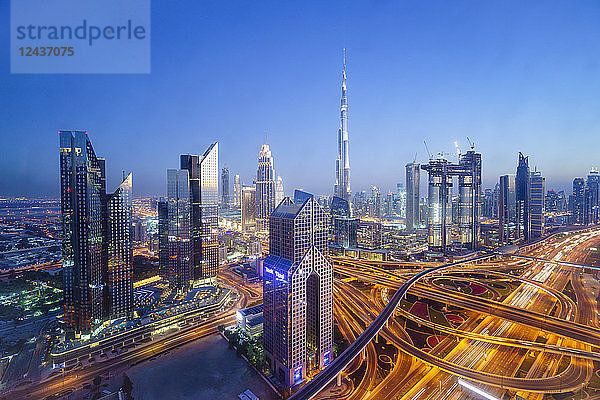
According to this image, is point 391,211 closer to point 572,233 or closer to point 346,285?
point 572,233

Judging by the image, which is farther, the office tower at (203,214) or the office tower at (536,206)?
the office tower at (536,206)

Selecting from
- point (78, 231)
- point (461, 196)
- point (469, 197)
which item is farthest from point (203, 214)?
point (469, 197)

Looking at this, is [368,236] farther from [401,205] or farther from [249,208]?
[401,205]

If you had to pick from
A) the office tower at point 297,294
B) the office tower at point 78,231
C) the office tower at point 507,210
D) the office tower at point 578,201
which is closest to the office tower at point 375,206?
the office tower at point 507,210

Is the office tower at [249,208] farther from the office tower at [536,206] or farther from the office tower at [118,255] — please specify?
the office tower at [536,206]

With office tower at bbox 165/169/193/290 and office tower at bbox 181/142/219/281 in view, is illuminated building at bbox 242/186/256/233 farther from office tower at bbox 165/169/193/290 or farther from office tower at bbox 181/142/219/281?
office tower at bbox 165/169/193/290

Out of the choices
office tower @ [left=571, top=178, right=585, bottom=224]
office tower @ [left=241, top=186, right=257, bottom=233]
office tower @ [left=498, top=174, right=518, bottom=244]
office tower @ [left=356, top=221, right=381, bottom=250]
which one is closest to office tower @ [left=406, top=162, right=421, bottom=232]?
office tower @ [left=356, top=221, right=381, bottom=250]
